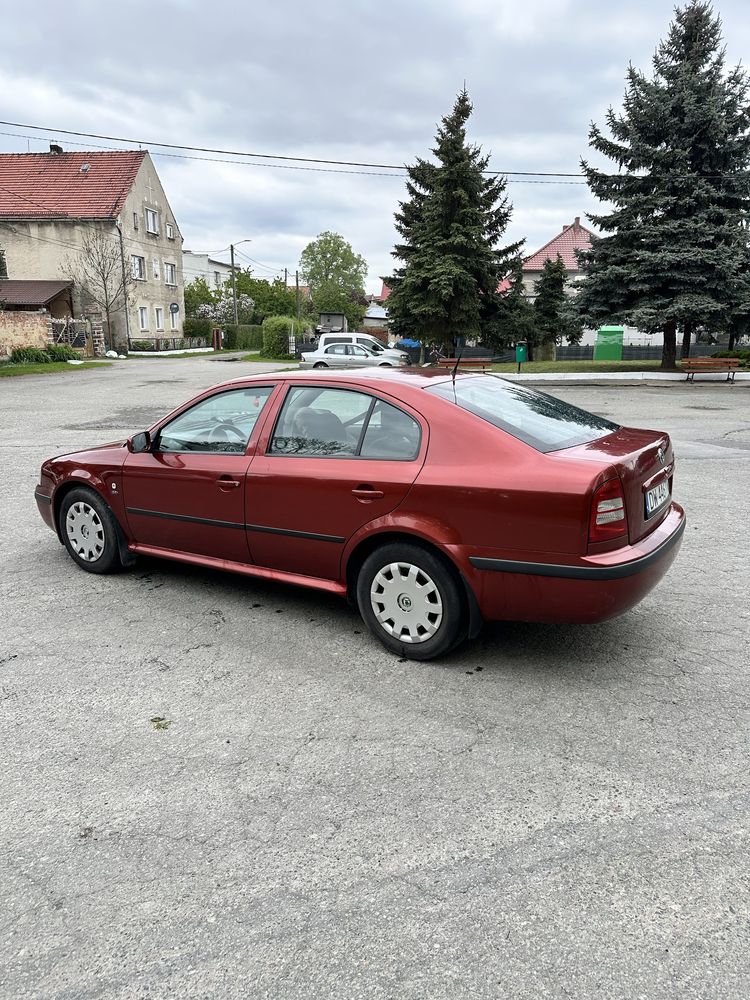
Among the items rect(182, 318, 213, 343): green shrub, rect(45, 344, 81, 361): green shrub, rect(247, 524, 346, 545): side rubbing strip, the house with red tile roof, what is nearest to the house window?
the house with red tile roof

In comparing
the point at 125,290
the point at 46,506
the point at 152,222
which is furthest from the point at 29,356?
the point at 46,506

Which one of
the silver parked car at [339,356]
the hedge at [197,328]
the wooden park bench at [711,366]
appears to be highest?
the hedge at [197,328]

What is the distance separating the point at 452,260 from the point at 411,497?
2762cm

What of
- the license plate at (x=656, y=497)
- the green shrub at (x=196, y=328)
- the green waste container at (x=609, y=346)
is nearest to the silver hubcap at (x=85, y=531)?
the license plate at (x=656, y=497)

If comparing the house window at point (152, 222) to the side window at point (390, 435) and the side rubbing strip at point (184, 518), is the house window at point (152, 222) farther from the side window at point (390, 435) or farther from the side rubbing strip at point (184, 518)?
the side window at point (390, 435)

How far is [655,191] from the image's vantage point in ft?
81.5

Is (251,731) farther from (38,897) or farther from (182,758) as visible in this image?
(38,897)

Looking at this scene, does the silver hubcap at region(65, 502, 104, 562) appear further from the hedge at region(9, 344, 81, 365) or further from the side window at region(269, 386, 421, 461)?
the hedge at region(9, 344, 81, 365)

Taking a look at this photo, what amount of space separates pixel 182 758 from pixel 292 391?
219cm

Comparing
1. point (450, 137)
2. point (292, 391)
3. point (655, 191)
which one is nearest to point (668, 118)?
point (655, 191)

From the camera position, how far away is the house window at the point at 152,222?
1825 inches

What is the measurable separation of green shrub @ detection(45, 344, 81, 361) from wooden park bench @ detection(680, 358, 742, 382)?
2584 centimetres

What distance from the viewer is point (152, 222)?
155ft

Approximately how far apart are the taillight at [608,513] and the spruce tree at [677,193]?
22807 mm
